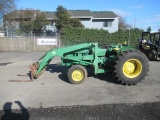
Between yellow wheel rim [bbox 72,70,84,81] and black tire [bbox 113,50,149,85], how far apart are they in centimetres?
120

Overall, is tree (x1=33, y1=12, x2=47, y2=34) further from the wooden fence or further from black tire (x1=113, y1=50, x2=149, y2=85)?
black tire (x1=113, y1=50, x2=149, y2=85)

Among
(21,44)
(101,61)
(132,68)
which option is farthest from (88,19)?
(132,68)

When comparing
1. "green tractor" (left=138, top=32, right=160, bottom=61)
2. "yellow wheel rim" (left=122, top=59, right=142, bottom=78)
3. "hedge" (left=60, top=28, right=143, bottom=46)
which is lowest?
"yellow wheel rim" (left=122, top=59, right=142, bottom=78)

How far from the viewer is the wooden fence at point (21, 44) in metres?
22.8

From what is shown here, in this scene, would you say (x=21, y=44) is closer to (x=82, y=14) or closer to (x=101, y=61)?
(x=82, y=14)

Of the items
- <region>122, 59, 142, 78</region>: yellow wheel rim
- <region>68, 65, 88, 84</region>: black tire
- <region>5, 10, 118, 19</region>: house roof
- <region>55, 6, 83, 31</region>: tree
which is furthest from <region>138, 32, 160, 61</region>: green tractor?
<region>5, 10, 118, 19</region>: house roof

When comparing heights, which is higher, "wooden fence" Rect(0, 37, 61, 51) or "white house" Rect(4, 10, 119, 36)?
"white house" Rect(4, 10, 119, 36)

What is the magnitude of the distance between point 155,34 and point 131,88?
28.9ft

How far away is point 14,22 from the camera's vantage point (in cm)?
3148

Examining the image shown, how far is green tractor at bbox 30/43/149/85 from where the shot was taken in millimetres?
7227

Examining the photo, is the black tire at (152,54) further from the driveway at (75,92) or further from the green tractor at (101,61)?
the green tractor at (101,61)

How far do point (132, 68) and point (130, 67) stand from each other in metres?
0.10

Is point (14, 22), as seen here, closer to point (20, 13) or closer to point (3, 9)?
point (20, 13)

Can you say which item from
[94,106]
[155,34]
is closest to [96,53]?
[94,106]
